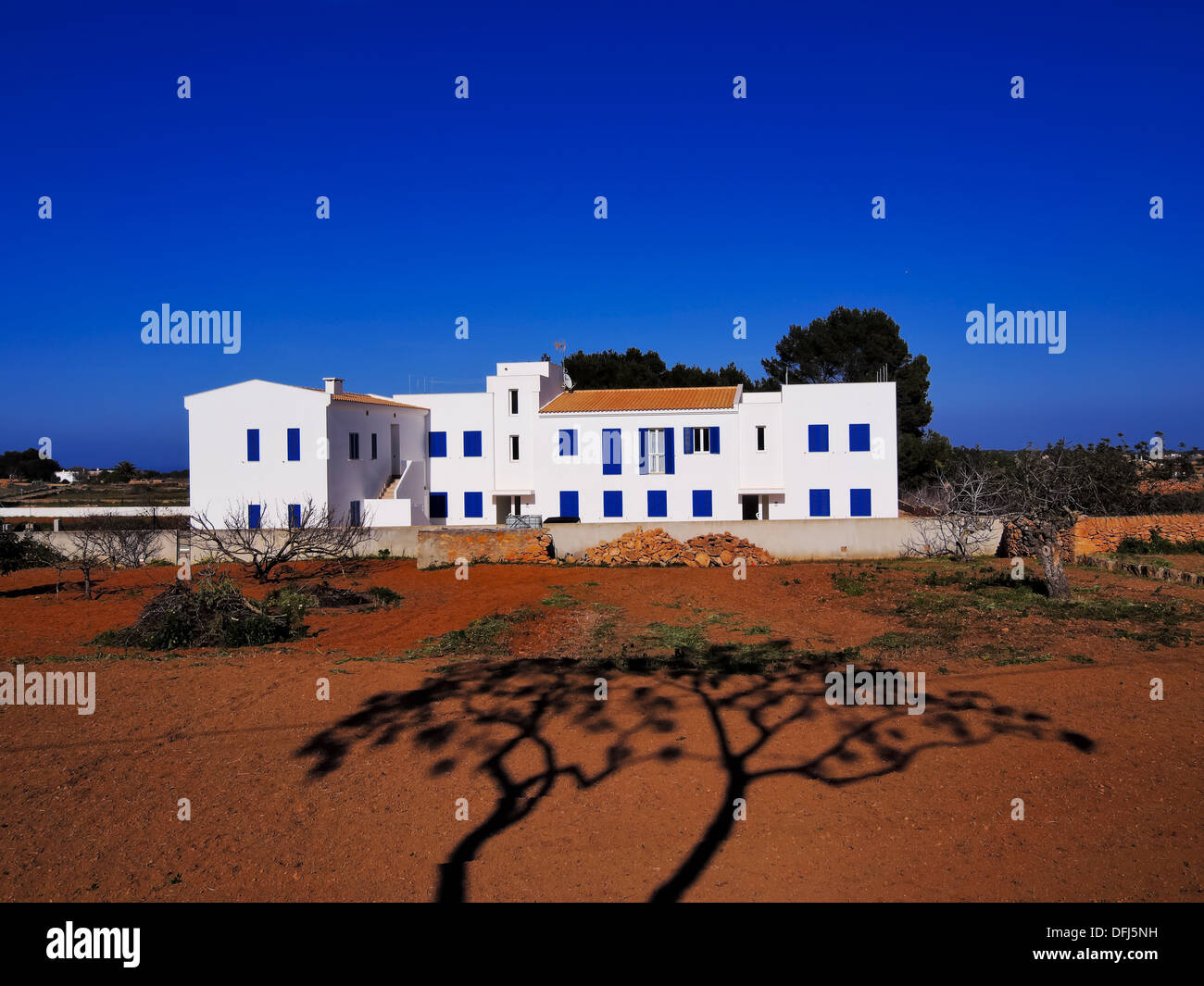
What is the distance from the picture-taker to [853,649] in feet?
32.4

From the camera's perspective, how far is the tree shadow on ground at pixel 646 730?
19.8 ft

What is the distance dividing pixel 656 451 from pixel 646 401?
2243 millimetres

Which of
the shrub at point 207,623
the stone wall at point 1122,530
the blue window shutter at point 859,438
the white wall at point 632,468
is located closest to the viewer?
the shrub at point 207,623

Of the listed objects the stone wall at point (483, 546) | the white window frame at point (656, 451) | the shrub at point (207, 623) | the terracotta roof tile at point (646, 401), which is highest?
the terracotta roof tile at point (646, 401)

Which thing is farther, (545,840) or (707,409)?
(707,409)

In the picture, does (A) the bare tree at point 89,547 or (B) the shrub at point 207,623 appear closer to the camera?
(B) the shrub at point 207,623

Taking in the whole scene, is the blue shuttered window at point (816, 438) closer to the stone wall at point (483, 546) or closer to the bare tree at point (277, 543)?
the stone wall at point (483, 546)

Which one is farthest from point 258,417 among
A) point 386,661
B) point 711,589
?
point 386,661

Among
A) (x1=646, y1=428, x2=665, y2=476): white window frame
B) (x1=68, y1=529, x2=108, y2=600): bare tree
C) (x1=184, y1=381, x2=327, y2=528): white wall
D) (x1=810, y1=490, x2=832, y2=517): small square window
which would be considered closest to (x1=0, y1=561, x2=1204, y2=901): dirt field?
(x1=68, y1=529, x2=108, y2=600): bare tree

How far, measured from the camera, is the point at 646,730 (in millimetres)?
7059

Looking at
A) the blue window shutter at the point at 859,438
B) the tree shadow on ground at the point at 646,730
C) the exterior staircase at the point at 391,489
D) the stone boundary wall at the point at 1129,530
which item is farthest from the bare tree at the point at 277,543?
the stone boundary wall at the point at 1129,530

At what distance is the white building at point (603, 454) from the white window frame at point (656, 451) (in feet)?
0.17
